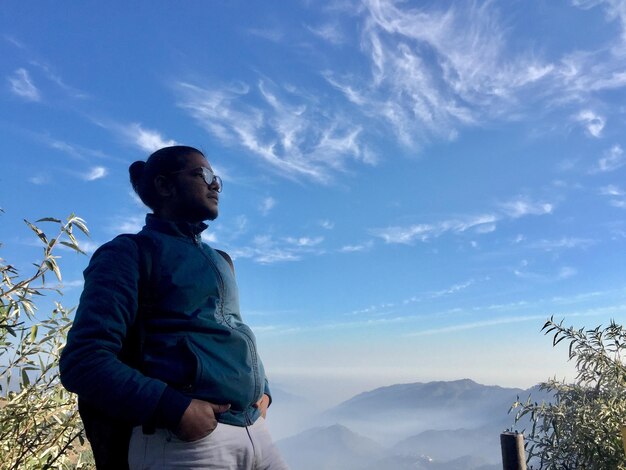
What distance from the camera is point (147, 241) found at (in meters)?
1.68

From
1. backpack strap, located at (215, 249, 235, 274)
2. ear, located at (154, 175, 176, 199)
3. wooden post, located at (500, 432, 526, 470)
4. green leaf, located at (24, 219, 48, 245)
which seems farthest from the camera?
wooden post, located at (500, 432, 526, 470)

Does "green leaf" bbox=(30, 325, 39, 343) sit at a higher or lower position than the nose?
lower

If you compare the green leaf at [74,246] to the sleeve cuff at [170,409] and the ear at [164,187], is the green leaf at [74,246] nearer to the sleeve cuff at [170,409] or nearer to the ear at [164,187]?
the ear at [164,187]

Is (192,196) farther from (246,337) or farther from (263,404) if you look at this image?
(263,404)

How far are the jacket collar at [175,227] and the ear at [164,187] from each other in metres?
0.10

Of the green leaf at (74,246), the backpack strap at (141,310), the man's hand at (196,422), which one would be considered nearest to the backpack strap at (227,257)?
the backpack strap at (141,310)

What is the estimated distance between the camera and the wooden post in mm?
3746

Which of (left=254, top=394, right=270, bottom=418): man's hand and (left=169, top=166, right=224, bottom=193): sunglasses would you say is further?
(left=169, top=166, right=224, bottom=193): sunglasses

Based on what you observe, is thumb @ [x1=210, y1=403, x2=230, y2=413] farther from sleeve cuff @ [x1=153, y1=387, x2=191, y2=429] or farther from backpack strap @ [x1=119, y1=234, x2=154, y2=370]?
backpack strap @ [x1=119, y1=234, x2=154, y2=370]

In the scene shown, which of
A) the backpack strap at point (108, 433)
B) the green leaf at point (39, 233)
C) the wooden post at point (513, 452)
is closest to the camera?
the backpack strap at point (108, 433)

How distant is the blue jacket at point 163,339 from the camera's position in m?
1.36

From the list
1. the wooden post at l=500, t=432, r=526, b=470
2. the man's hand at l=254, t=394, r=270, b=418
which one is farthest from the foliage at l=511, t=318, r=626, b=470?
the man's hand at l=254, t=394, r=270, b=418

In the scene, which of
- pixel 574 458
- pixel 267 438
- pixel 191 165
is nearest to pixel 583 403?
pixel 574 458

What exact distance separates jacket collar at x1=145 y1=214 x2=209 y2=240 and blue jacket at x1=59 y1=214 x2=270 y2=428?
12mm
